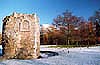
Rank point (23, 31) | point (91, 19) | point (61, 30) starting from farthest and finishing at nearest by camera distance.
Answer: point (91, 19), point (61, 30), point (23, 31)

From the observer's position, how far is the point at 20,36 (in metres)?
19.9

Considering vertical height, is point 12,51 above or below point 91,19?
below

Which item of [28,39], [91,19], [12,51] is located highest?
[91,19]

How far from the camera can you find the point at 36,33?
20.3 m

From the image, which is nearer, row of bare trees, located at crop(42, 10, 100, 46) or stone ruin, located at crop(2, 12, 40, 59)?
stone ruin, located at crop(2, 12, 40, 59)

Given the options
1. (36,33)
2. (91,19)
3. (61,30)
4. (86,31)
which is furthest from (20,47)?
(91,19)

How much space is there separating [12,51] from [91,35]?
27.4m

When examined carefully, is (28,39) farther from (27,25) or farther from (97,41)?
(97,41)

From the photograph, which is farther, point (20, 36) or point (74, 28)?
point (74, 28)

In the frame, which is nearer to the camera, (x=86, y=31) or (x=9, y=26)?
(x=9, y=26)

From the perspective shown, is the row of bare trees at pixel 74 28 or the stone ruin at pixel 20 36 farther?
the row of bare trees at pixel 74 28

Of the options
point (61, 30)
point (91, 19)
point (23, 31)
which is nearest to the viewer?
point (23, 31)

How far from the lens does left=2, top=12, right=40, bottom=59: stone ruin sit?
19891mm

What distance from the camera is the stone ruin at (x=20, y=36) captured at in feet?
65.3
